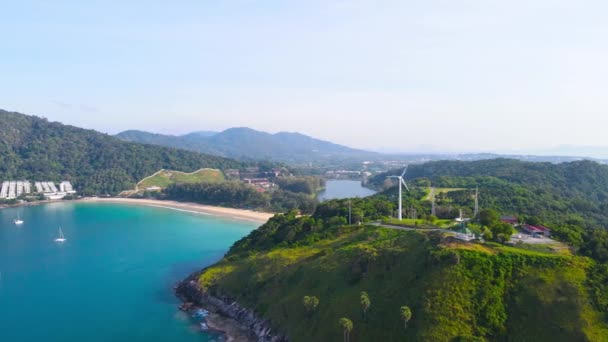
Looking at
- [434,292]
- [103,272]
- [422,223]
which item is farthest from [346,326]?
[103,272]

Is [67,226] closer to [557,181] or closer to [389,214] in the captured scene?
A: [389,214]

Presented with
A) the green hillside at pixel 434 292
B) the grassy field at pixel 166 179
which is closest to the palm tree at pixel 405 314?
the green hillside at pixel 434 292

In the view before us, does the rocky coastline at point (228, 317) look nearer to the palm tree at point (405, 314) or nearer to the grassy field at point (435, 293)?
the grassy field at point (435, 293)

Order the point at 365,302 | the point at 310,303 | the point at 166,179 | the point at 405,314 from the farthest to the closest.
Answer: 1. the point at 166,179
2. the point at 310,303
3. the point at 365,302
4. the point at 405,314

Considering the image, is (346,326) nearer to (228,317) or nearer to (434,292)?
(434,292)

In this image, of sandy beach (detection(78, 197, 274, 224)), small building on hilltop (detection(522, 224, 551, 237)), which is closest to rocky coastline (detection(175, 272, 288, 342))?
small building on hilltop (detection(522, 224, 551, 237))

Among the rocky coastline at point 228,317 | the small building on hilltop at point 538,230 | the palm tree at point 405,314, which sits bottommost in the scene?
the rocky coastline at point 228,317
